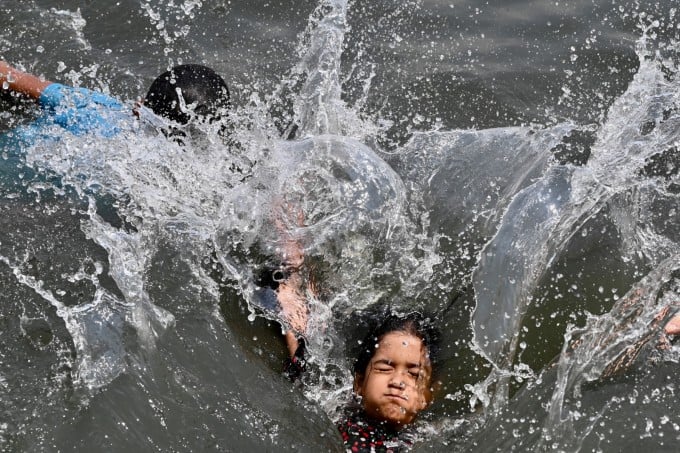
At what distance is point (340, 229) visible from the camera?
17.0 feet

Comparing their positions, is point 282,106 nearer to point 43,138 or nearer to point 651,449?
point 43,138

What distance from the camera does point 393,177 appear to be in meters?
5.43

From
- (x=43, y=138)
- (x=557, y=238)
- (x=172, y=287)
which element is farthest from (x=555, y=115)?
(x=43, y=138)

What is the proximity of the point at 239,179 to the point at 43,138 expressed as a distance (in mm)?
1134

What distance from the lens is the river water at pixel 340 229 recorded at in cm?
437

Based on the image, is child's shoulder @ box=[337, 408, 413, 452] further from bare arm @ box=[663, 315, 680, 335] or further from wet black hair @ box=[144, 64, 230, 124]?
wet black hair @ box=[144, 64, 230, 124]

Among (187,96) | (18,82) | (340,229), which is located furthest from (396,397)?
(18,82)

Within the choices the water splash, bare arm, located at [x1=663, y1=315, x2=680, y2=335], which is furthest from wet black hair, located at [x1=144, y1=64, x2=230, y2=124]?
bare arm, located at [x1=663, y1=315, x2=680, y2=335]

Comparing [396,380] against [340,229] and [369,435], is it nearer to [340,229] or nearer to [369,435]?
[369,435]

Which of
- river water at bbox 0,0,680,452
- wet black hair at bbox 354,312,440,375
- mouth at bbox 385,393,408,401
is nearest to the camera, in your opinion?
river water at bbox 0,0,680,452

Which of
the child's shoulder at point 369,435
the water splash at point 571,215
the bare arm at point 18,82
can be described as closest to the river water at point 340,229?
the water splash at point 571,215

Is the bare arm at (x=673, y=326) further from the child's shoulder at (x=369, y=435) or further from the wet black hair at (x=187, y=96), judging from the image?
the wet black hair at (x=187, y=96)

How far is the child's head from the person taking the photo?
463 centimetres

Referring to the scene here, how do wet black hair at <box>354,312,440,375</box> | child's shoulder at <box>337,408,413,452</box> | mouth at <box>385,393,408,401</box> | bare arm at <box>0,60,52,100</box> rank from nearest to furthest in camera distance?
1. child's shoulder at <box>337,408,413,452</box>
2. mouth at <box>385,393,408,401</box>
3. wet black hair at <box>354,312,440,375</box>
4. bare arm at <box>0,60,52,100</box>
